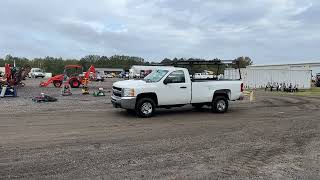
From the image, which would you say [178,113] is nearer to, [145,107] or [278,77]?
[145,107]

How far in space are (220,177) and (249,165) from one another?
46.7 inches

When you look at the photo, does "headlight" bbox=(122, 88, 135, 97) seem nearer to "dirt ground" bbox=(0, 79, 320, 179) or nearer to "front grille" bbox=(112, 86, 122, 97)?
"front grille" bbox=(112, 86, 122, 97)

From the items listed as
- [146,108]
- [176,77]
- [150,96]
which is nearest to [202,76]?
[176,77]

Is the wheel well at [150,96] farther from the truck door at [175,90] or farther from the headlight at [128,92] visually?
the headlight at [128,92]

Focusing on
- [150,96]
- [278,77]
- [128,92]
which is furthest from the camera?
[278,77]

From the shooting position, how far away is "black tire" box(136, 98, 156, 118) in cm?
1584

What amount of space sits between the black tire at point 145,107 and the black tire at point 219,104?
307 centimetres

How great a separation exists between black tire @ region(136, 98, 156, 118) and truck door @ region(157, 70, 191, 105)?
48 cm

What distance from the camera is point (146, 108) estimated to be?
15961 mm

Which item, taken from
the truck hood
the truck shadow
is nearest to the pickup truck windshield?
the truck hood

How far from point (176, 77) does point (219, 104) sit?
2.39 m

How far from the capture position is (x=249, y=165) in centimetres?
845

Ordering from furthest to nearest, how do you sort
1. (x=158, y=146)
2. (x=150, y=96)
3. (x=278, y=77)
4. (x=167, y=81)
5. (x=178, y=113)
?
(x=278, y=77) → (x=178, y=113) → (x=167, y=81) → (x=150, y=96) → (x=158, y=146)

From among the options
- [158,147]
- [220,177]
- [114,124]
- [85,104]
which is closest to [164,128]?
[114,124]
